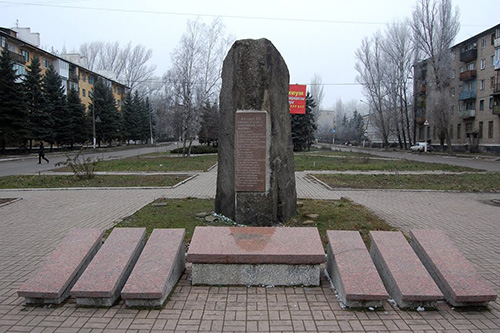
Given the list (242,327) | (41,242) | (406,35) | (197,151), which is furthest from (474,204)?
(406,35)

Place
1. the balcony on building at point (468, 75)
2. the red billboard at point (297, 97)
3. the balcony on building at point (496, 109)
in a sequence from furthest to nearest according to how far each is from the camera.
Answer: the balcony on building at point (468, 75), the balcony on building at point (496, 109), the red billboard at point (297, 97)

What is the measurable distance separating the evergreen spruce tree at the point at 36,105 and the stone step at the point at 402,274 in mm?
38845

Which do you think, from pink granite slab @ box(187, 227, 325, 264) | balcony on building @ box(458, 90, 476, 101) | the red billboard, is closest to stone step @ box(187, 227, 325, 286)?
pink granite slab @ box(187, 227, 325, 264)

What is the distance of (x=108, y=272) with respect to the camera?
386 centimetres

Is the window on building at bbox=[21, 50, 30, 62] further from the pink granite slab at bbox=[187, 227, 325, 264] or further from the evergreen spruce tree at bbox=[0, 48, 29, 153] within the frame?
the pink granite slab at bbox=[187, 227, 325, 264]

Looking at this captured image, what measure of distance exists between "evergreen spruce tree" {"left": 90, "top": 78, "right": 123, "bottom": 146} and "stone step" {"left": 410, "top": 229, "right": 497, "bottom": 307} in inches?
1986

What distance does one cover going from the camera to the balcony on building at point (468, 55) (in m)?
43.2

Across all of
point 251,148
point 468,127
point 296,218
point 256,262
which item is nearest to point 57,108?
point 251,148

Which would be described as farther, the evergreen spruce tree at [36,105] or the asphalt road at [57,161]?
the evergreen spruce tree at [36,105]

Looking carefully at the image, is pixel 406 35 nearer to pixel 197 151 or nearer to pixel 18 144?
pixel 197 151

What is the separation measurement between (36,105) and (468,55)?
49.0 m

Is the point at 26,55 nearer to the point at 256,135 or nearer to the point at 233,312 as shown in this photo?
the point at 256,135

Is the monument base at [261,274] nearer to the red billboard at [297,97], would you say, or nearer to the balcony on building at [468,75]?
the red billboard at [297,97]

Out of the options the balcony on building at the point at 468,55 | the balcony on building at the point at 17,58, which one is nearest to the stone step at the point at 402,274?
the balcony on building at the point at 17,58
